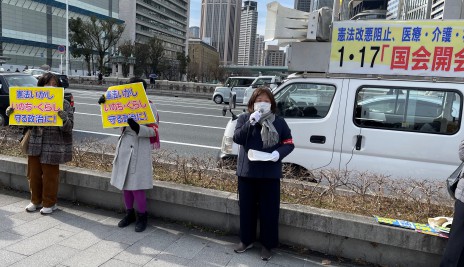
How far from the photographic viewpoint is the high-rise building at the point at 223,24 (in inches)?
6870

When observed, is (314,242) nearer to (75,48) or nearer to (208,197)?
(208,197)

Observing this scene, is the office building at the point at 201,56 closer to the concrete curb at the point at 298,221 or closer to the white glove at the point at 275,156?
the concrete curb at the point at 298,221

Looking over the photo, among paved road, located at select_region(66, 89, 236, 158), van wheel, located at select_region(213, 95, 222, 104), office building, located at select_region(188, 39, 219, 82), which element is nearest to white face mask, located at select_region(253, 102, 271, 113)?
paved road, located at select_region(66, 89, 236, 158)

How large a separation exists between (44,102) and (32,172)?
2.88ft

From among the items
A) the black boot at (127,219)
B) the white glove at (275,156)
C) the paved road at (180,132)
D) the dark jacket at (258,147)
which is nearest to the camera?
the white glove at (275,156)

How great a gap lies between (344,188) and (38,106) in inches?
145

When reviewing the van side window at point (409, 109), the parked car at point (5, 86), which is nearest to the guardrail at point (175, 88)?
the parked car at point (5, 86)

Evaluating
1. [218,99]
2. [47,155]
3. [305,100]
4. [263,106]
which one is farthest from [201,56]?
[263,106]

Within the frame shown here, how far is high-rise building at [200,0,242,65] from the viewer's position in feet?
573

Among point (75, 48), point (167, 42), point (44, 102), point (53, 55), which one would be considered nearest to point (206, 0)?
point (167, 42)

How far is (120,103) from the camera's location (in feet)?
12.7

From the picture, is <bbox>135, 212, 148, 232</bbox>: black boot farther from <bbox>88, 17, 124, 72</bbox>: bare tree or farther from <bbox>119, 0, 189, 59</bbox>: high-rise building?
<bbox>119, 0, 189, 59</bbox>: high-rise building

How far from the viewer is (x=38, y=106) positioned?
417 cm

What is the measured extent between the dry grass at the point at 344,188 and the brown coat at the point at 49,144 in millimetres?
756
